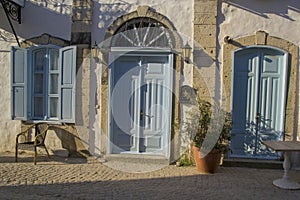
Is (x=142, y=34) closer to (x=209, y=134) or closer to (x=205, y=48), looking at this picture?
(x=205, y=48)

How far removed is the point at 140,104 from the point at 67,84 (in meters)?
1.70

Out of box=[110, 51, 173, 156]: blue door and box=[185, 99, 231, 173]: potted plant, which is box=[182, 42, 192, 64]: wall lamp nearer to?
box=[110, 51, 173, 156]: blue door

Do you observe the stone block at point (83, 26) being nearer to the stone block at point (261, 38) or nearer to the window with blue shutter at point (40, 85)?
the window with blue shutter at point (40, 85)

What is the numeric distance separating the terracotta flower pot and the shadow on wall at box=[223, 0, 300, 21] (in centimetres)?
304

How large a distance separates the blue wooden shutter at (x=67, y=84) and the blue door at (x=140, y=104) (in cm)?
87

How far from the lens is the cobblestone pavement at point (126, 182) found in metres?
4.66

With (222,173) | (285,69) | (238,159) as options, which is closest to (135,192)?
(222,173)

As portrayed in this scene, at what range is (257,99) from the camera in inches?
250

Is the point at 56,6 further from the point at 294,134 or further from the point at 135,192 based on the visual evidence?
the point at 294,134

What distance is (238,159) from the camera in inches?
252

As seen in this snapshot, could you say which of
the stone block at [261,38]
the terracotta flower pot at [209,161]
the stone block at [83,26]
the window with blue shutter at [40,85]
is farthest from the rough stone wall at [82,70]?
the stone block at [261,38]

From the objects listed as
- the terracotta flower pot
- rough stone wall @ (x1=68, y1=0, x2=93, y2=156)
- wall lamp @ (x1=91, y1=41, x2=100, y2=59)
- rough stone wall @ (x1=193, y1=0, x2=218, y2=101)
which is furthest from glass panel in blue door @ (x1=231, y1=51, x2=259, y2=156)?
rough stone wall @ (x1=68, y1=0, x2=93, y2=156)

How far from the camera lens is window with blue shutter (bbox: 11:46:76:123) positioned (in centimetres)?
682

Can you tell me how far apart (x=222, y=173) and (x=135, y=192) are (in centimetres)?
199
